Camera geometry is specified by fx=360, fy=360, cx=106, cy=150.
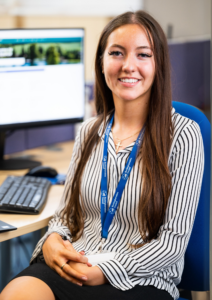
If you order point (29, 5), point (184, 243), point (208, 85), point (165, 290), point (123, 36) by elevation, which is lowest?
point (165, 290)

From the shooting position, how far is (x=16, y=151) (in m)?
1.75

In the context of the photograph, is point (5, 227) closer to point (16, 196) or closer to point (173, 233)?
point (16, 196)

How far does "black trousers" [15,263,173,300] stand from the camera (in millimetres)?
832

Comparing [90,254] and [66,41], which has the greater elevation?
[66,41]

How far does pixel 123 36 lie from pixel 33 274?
0.66m

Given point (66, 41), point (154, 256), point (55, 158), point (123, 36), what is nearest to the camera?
point (154, 256)

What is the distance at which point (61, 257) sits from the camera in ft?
2.99

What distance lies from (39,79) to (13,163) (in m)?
0.38

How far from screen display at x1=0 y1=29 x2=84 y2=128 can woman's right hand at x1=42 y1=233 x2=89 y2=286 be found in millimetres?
700

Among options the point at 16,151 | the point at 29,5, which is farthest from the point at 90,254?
the point at 29,5

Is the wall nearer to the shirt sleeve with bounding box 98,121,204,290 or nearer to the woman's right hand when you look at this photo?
the shirt sleeve with bounding box 98,121,204,290

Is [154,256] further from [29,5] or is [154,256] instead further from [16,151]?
[29,5]

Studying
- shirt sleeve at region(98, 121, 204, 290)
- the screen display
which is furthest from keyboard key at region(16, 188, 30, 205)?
the screen display

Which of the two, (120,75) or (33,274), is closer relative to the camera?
(33,274)
